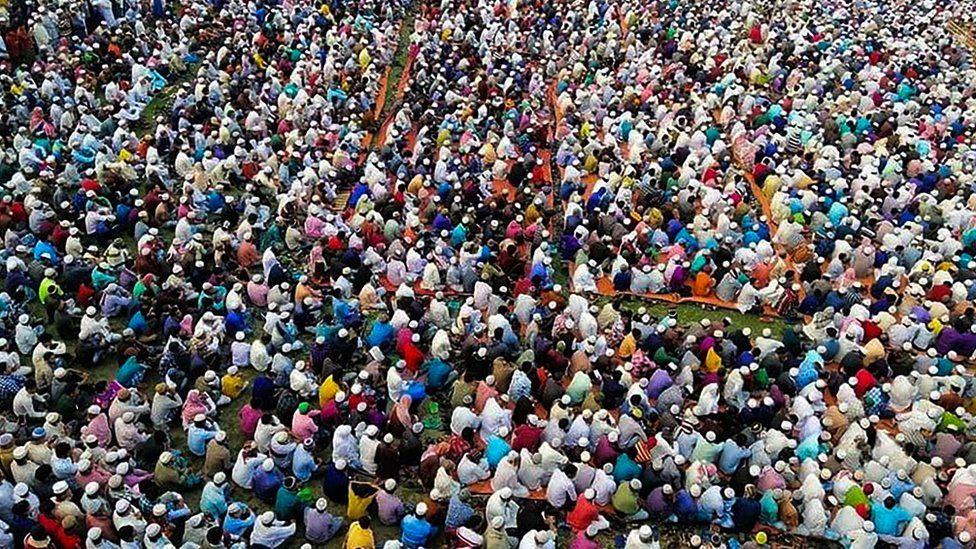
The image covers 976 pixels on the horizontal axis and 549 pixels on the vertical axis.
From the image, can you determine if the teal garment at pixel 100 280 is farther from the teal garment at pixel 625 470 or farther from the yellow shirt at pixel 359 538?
the teal garment at pixel 625 470

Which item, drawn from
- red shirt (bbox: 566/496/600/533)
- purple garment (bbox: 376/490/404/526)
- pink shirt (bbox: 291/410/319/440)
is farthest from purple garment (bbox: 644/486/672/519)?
pink shirt (bbox: 291/410/319/440)

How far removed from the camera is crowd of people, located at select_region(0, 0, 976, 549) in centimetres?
870

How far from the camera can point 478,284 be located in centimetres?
1133

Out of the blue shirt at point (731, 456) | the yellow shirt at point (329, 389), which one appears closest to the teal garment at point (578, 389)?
the blue shirt at point (731, 456)

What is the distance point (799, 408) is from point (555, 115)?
372 inches

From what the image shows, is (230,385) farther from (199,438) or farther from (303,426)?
(303,426)

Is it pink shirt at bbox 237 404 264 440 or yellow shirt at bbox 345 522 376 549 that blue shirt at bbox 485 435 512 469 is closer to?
yellow shirt at bbox 345 522 376 549

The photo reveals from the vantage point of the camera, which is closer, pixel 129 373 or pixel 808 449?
pixel 808 449

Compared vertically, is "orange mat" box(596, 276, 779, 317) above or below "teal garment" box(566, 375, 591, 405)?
below

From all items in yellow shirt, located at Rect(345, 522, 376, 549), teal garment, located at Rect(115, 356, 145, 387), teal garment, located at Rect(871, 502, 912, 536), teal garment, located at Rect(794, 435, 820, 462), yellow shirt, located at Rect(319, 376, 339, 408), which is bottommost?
teal garment, located at Rect(871, 502, 912, 536)

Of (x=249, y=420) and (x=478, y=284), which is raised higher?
(x=478, y=284)

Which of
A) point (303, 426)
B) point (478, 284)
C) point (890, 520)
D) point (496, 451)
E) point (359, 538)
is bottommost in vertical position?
point (890, 520)

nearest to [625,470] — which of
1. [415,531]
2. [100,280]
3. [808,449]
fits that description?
[808,449]

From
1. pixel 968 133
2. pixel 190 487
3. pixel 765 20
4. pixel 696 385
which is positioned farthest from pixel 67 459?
pixel 765 20
